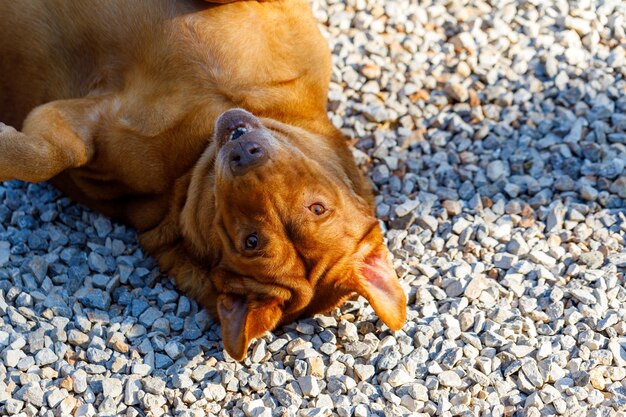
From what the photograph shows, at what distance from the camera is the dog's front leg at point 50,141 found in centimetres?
529

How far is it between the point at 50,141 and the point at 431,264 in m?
2.39

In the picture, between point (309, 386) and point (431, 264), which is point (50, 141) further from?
point (431, 264)

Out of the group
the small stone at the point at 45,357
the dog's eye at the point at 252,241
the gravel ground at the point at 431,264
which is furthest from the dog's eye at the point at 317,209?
the small stone at the point at 45,357

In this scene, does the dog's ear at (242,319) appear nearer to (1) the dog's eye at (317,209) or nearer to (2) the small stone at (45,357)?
(1) the dog's eye at (317,209)

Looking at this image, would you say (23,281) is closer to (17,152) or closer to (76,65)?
(17,152)

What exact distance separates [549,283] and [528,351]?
1.97 ft

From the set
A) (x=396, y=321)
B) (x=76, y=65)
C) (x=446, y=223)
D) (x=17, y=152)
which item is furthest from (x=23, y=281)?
(x=446, y=223)

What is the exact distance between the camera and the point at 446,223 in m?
6.16

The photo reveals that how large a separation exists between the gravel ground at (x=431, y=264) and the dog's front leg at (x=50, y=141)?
27.4 inches

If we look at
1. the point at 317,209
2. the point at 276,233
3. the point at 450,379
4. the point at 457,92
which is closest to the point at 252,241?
the point at 276,233

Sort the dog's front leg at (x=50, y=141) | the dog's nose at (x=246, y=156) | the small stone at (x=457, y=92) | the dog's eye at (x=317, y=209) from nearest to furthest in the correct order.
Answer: the dog's nose at (x=246, y=156) < the dog's eye at (x=317, y=209) < the dog's front leg at (x=50, y=141) < the small stone at (x=457, y=92)

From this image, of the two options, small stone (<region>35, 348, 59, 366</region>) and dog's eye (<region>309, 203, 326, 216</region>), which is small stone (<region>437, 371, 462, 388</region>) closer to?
dog's eye (<region>309, 203, 326, 216</region>)

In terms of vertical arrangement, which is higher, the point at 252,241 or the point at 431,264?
the point at 252,241

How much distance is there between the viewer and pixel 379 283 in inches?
211
